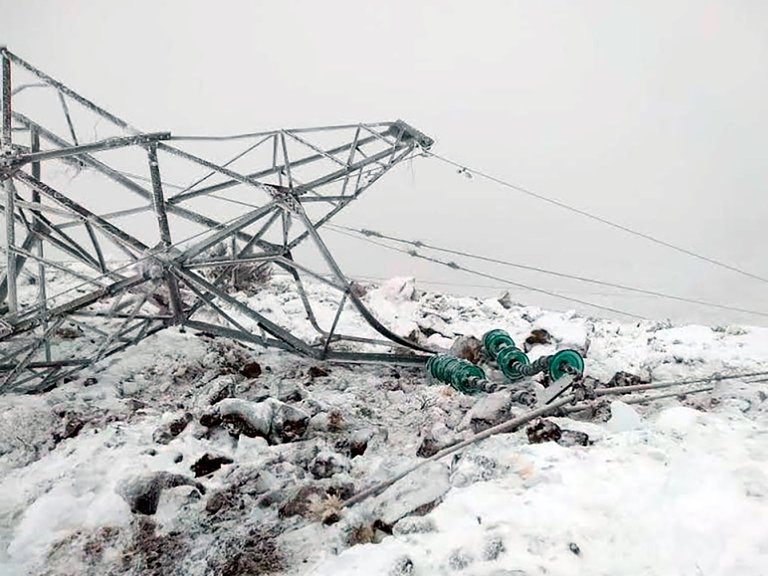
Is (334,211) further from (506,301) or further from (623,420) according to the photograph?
(506,301)

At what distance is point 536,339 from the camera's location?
11.2 metres

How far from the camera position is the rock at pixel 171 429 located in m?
5.80

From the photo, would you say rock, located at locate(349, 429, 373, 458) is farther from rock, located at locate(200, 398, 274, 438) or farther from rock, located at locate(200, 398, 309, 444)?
rock, located at locate(200, 398, 274, 438)

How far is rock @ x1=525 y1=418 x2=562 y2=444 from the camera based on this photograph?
16.5ft

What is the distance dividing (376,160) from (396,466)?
19.2 ft

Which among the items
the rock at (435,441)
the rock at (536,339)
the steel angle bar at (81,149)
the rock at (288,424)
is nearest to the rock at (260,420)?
the rock at (288,424)

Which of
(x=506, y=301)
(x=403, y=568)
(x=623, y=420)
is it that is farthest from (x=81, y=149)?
(x=506, y=301)

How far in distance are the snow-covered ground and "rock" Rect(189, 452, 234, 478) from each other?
33mm

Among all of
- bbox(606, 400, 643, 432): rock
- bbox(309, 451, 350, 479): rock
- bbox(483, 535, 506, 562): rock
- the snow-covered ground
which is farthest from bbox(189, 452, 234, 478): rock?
bbox(606, 400, 643, 432): rock

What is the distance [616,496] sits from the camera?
397cm

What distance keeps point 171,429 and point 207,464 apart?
965 millimetres

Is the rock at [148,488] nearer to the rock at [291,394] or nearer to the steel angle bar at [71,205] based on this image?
the rock at [291,394]

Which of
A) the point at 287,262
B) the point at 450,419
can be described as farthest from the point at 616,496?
the point at 287,262

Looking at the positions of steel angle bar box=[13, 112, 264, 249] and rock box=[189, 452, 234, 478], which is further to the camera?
steel angle bar box=[13, 112, 264, 249]
